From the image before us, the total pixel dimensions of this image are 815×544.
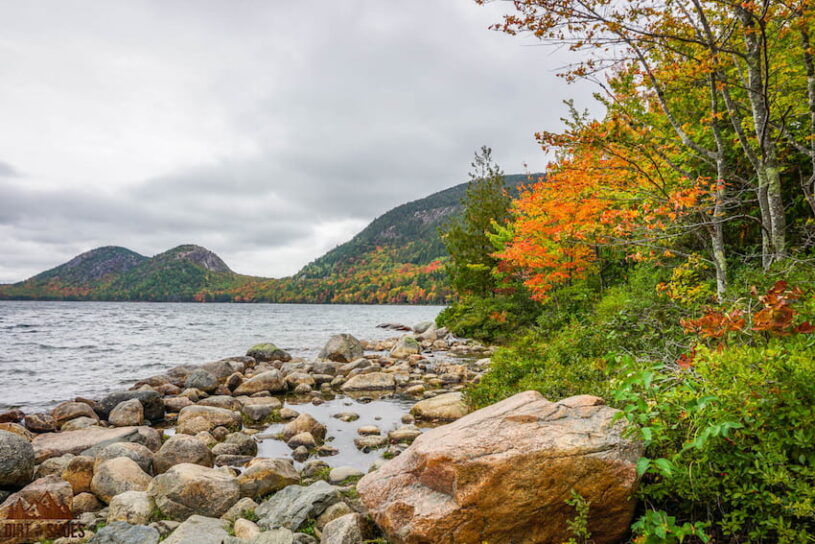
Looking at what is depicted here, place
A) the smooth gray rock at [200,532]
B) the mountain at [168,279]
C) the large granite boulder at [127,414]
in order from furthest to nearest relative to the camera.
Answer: the mountain at [168,279] → the large granite boulder at [127,414] → the smooth gray rock at [200,532]

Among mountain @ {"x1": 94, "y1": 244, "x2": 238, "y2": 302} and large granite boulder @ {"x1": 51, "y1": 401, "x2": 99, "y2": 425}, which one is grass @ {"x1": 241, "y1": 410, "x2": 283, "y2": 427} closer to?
large granite boulder @ {"x1": 51, "y1": 401, "x2": 99, "y2": 425}

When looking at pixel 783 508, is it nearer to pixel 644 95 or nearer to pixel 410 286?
pixel 644 95

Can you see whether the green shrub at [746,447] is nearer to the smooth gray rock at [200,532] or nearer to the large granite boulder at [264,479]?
the smooth gray rock at [200,532]

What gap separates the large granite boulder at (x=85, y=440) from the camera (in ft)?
24.9

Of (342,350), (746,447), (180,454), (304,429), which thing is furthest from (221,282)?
(746,447)

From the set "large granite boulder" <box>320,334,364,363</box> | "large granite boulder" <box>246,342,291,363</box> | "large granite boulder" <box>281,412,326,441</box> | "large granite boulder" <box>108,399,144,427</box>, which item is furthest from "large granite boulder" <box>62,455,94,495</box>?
"large granite boulder" <box>246,342,291,363</box>

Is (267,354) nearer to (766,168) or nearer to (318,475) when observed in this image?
(318,475)

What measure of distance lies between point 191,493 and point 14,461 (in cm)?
304

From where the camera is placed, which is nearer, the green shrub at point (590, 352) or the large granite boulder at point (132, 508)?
the large granite boulder at point (132, 508)

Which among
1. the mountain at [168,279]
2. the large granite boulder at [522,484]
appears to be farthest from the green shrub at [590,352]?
the mountain at [168,279]

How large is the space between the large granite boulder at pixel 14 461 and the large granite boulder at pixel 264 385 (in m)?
6.85

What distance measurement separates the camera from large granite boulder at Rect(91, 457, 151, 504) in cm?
595

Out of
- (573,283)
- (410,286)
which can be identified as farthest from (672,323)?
(410,286)

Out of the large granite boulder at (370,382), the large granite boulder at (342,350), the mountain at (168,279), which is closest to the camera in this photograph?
the large granite boulder at (370,382)
